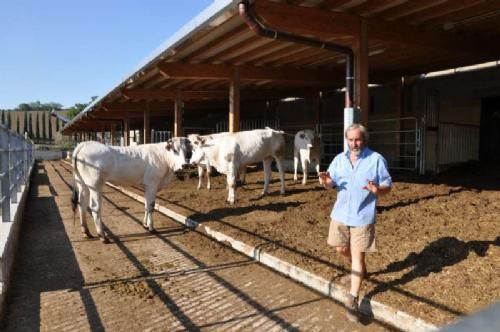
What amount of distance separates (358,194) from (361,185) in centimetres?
10

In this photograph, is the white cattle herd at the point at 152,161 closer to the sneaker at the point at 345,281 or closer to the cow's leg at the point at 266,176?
the cow's leg at the point at 266,176

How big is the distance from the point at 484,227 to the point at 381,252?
4.70 ft

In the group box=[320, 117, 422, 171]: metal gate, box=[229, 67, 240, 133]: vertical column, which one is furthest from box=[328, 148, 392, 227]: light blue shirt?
box=[320, 117, 422, 171]: metal gate

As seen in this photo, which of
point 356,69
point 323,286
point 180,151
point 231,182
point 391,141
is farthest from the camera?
point 391,141

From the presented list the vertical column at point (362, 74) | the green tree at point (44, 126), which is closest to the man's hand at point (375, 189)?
the vertical column at point (362, 74)

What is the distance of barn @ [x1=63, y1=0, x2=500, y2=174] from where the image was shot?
763cm

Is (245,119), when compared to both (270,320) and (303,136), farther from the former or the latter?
(270,320)

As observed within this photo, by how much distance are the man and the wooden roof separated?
3.56 meters

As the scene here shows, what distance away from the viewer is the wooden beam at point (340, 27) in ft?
23.1

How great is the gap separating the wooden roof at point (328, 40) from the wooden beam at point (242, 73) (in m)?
0.03

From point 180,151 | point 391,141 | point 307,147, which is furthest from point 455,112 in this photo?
point 180,151

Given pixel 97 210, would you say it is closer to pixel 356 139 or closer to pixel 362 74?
pixel 356 139

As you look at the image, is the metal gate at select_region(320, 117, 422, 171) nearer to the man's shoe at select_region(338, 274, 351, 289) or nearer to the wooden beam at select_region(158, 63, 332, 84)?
the wooden beam at select_region(158, 63, 332, 84)

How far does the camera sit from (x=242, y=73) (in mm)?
12469
